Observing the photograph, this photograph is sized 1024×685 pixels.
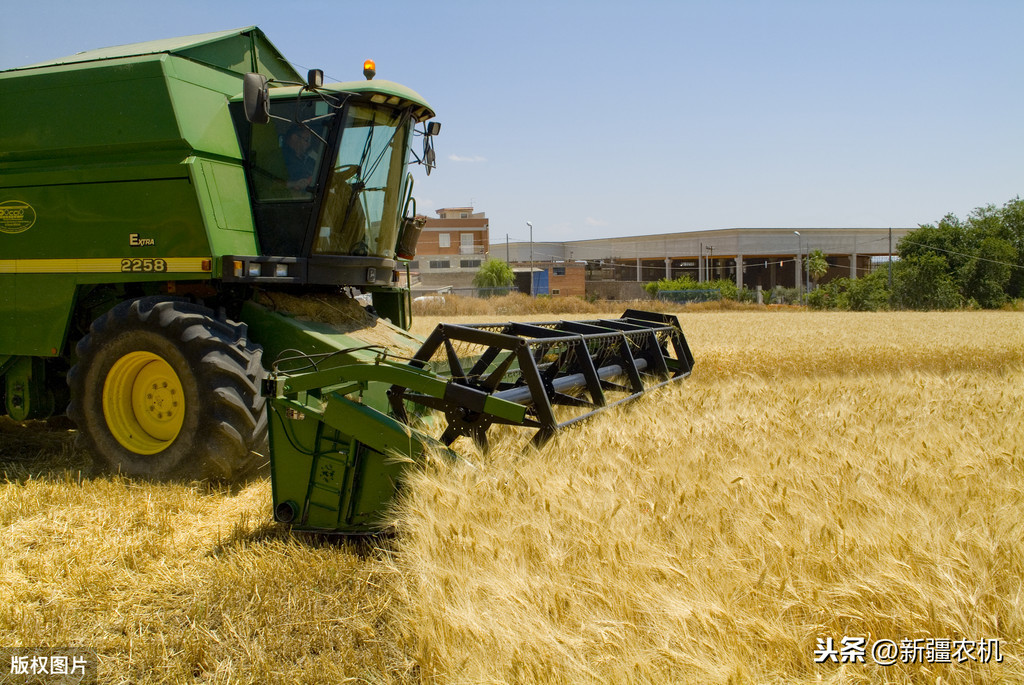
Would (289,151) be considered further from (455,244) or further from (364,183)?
(455,244)

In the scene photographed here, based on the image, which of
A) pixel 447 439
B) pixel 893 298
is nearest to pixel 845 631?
pixel 447 439

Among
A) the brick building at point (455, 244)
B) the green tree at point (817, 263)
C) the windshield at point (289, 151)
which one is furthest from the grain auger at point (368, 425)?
the green tree at point (817, 263)

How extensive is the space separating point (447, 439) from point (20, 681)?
1.87 meters

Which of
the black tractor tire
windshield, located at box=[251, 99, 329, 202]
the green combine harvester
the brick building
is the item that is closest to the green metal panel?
the green combine harvester

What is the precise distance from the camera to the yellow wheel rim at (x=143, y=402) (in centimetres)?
493

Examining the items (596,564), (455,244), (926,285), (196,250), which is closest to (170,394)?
(196,250)

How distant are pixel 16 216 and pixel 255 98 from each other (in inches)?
94.3

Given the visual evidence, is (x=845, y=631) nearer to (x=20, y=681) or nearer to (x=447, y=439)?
(x=447, y=439)

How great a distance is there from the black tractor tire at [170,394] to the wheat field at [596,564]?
0.31 meters

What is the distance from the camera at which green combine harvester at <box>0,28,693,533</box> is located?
15.4 ft

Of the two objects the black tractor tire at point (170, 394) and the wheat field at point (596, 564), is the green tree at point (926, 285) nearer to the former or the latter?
the wheat field at point (596, 564)

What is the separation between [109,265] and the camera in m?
5.29

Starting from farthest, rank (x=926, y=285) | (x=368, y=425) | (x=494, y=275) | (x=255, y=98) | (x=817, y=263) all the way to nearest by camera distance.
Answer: (x=817, y=263), (x=494, y=275), (x=926, y=285), (x=255, y=98), (x=368, y=425)

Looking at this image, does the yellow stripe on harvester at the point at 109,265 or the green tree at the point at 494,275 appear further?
the green tree at the point at 494,275
